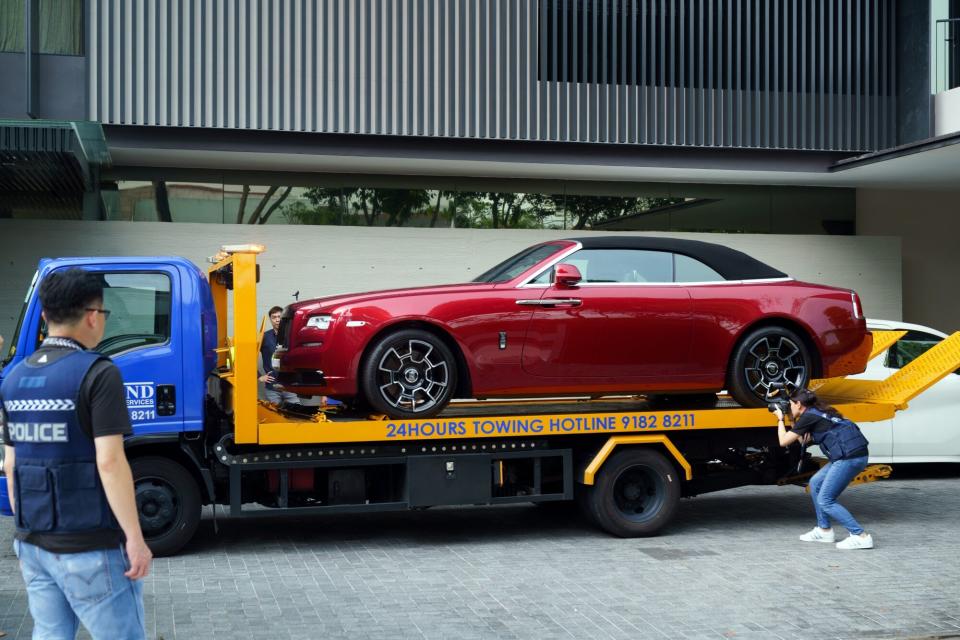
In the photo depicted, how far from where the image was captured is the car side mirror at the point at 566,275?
8.49m

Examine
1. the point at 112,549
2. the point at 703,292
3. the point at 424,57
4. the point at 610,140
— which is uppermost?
the point at 424,57

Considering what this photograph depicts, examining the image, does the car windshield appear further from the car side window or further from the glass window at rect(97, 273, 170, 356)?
the car side window

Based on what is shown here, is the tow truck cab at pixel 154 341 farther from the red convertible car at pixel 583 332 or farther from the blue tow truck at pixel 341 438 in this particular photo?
the red convertible car at pixel 583 332

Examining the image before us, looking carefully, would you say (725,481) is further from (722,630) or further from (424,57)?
(424,57)

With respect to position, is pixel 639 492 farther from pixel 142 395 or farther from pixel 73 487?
pixel 73 487

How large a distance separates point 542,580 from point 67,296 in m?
4.61

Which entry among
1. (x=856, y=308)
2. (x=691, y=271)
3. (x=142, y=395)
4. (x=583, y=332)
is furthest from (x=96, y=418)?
(x=856, y=308)

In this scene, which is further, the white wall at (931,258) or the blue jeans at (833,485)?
the white wall at (931,258)

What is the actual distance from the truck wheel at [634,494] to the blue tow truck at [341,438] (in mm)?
Answer: 12

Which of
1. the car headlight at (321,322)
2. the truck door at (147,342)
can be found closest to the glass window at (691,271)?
the car headlight at (321,322)

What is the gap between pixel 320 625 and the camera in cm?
641

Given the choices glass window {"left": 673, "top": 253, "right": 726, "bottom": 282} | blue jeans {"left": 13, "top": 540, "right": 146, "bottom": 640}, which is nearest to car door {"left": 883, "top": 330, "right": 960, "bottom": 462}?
glass window {"left": 673, "top": 253, "right": 726, "bottom": 282}

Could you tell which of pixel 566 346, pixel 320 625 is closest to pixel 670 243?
pixel 566 346

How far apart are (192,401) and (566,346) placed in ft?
9.26
